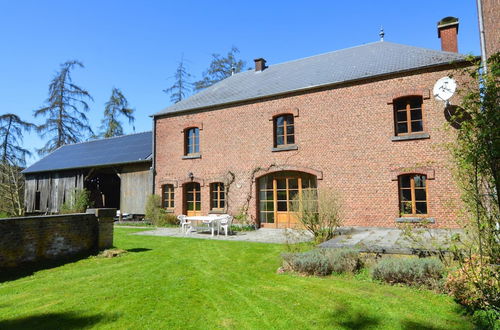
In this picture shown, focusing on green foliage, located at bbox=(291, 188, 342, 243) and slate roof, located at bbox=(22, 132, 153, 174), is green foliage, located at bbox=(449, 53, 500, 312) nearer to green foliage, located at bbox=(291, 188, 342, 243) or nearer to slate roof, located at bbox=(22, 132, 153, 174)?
green foliage, located at bbox=(291, 188, 342, 243)

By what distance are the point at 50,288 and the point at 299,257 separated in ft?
13.5

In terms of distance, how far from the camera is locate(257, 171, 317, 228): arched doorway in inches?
477

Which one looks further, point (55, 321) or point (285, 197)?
point (285, 197)

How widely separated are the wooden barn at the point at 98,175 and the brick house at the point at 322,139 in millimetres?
1733

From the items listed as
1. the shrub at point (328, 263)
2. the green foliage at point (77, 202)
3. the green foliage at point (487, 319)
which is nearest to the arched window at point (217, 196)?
the green foliage at point (77, 202)

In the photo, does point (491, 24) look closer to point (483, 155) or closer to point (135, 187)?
point (483, 155)

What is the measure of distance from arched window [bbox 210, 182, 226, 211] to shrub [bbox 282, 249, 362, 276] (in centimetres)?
811

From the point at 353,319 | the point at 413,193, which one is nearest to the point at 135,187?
the point at 413,193

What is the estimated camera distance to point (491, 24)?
7867 mm

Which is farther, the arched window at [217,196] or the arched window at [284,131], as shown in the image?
the arched window at [217,196]

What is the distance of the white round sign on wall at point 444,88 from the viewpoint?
9164 millimetres

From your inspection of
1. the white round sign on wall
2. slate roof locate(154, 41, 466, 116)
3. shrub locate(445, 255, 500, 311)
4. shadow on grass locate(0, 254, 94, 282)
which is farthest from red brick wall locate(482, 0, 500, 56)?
shadow on grass locate(0, 254, 94, 282)

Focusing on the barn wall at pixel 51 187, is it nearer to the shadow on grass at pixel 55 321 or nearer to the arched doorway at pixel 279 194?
the arched doorway at pixel 279 194

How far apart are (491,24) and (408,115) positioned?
10.8 feet
